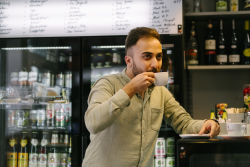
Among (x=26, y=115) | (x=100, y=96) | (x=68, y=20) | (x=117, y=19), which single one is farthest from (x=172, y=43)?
(x=26, y=115)

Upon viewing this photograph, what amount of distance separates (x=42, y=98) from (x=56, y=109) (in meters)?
0.16

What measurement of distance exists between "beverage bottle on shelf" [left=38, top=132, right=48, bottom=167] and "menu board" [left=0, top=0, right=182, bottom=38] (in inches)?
38.6

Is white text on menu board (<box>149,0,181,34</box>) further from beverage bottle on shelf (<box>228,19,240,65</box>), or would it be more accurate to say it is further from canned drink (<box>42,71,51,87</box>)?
canned drink (<box>42,71,51,87</box>)

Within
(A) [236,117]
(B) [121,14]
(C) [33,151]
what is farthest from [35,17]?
(A) [236,117]

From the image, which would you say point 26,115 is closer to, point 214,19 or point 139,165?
point 139,165

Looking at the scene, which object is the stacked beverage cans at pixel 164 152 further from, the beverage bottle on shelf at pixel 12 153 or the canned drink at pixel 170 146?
the beverage bottle on shelf at pixel 12 153

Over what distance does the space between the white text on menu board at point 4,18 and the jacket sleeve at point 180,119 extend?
5.52ft

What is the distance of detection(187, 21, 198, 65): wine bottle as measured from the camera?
2.69 m

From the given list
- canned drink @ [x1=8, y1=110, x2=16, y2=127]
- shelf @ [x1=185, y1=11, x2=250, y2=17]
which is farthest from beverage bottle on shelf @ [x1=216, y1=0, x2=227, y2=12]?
canned drink @ [x1=8, y1=110, x2=16, y2=127]

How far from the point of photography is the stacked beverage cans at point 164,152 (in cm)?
249

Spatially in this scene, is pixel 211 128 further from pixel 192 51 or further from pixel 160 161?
pixel 192 51

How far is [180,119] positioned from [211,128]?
35cm

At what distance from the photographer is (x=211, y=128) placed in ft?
4.49

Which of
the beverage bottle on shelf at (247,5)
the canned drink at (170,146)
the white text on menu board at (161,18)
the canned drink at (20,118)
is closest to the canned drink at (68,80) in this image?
the canned drink at (20,118)
